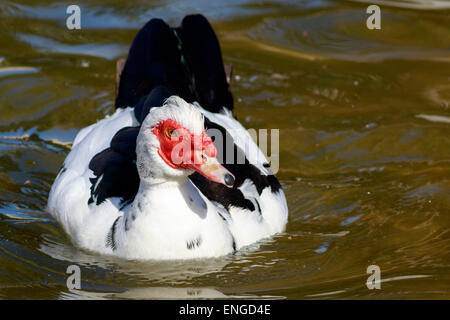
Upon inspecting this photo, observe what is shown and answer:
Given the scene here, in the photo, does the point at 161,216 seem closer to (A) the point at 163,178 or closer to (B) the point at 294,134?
(A) the point at 163,178

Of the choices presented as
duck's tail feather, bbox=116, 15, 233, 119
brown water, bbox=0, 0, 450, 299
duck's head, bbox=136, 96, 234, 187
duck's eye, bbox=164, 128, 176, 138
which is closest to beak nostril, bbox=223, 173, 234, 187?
duck's head, bbox=136, 96, 234, 187

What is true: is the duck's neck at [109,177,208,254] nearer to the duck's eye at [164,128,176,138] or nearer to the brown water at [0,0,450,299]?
the brown water at [0,0,450,299]

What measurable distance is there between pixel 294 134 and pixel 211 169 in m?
3.05

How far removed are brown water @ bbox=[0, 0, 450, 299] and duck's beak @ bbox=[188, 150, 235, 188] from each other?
0.77 m

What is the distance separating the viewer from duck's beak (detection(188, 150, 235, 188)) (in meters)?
5.15

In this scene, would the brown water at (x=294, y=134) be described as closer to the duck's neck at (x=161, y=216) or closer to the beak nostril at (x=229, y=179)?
the duck's neck at (x=161, y=216)

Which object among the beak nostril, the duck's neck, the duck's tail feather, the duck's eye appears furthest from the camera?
the duck's tail feather

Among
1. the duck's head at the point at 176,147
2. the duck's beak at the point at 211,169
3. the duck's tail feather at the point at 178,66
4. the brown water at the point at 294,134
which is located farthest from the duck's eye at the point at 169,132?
the duck's tail feather at the point at 178,66

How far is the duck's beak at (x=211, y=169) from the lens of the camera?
515 centimetres

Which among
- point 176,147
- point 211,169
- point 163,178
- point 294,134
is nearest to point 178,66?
point 294,134

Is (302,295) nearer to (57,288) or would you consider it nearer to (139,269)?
(139,269)

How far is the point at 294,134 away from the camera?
8133mm

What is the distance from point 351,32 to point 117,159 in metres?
5.12

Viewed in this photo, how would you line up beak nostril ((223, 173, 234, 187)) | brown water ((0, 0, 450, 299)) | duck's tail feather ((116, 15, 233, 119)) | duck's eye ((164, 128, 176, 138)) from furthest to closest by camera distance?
duck's tail feather ((116, 15, 233, 119)) → brown water ((0, 0, 450, 299)) → duck's eye ((164, 128, 176, 138)) → beak nostril ((223, 173, 234, 187))
